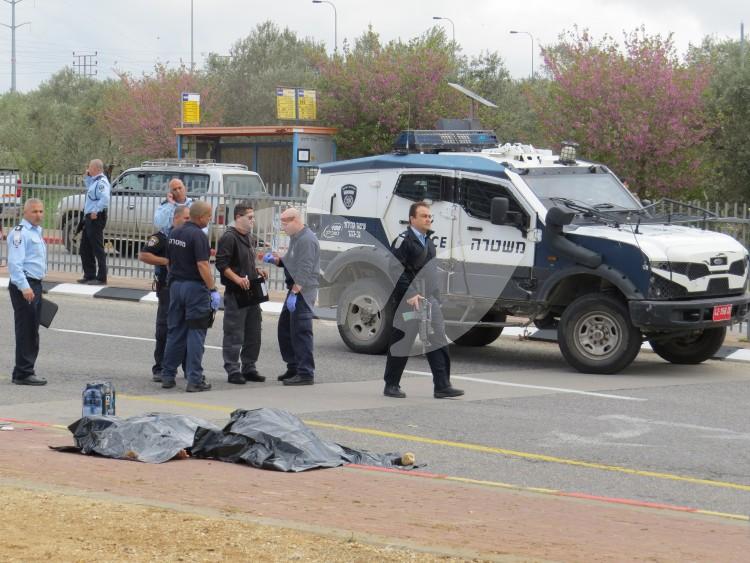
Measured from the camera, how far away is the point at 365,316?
51.9 ft

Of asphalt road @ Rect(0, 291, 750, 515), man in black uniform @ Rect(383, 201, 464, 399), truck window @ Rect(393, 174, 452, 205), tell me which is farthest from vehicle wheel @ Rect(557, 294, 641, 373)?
man in black uniform @ Rect(383, 201, 464, 399)

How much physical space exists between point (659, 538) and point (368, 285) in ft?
29.2

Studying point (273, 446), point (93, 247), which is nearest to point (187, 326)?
point (273, 446)

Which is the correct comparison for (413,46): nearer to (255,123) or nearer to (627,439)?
(255,123)

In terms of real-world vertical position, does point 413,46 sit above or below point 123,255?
above

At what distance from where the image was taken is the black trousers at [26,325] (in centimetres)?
1304

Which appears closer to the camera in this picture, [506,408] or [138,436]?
[138,436]

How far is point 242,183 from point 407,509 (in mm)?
21052

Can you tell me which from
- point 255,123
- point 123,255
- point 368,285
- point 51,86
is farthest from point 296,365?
point 51,86

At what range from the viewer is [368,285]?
51.5 ft

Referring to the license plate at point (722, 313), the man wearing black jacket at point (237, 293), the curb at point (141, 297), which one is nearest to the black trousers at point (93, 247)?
the curb at point (141, 297)

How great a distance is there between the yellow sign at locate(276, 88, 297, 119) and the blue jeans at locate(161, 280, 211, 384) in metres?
33.3

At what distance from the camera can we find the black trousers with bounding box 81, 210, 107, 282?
2189cm

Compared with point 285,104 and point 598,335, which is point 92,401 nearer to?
point 598,335
